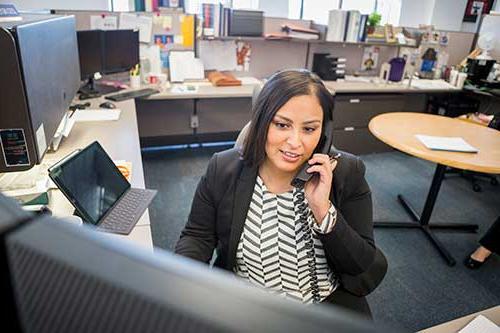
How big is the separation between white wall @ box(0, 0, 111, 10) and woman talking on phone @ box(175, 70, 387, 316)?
14.8ft

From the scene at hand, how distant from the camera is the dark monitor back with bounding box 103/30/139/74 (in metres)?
2.70

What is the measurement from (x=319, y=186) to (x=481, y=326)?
502mm

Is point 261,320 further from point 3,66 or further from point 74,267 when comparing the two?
point 3,66

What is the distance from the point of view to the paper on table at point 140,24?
2.96m

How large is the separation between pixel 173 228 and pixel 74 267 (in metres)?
2.20

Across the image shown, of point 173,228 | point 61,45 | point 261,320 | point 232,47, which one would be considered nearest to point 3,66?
point 61,45

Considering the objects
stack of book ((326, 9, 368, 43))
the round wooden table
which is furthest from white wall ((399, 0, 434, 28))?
the round wooden table

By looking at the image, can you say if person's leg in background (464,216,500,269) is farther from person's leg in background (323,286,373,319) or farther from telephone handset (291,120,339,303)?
telephone handset (291,120,339,303)

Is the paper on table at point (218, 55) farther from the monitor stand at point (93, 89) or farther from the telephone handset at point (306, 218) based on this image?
the telephone handset at point (306, 218)

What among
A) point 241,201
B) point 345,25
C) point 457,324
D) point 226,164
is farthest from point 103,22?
point 457,324

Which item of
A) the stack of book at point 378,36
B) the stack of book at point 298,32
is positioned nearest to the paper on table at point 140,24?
the stack of book at point 298,32

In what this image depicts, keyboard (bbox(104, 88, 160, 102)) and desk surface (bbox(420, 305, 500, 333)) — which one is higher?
keyboard (bbox(104, 88, 160, 102))

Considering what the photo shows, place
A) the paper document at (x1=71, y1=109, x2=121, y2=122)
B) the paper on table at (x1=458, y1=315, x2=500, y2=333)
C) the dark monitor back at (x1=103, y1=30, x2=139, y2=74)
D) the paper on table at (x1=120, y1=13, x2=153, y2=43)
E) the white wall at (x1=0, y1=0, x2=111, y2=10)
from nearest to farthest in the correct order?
the paper on table at (x1=458, y1=315, x2=500, y2=333) → the paper document at (x1=71, y1=109, x2=121, y2=122) → the dark monitor back at (x1=103, y1=30, x2=139, y2=74) → the paper on table at (x1=120, y1=13, x2=153, y2=43) → the white wall at (x1=0, y1=0, x2=111, y2=10)

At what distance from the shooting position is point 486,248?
214cm
